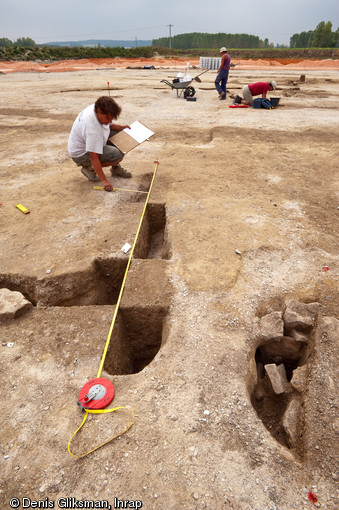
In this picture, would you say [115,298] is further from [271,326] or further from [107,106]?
[107,106]

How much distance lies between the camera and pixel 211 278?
319 cm

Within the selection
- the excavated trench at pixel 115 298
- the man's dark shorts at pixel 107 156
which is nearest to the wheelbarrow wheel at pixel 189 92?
the man's dark shorts at pixel 107 156

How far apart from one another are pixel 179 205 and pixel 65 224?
1.61 meters

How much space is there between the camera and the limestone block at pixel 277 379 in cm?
236

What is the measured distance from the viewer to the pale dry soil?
181 cm

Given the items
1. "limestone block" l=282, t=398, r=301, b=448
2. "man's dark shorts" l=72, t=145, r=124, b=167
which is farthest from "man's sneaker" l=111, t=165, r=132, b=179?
"limestone block" l=282, t=398, r=301, b=448

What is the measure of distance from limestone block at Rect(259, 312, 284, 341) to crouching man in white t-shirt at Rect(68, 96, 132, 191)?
3138 millimetres

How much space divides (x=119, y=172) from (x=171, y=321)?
332cm

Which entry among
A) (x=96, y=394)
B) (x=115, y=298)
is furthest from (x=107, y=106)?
(x=96, y=394)

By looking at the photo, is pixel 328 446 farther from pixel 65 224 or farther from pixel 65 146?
pixel 65 146

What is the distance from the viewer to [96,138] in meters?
4.27

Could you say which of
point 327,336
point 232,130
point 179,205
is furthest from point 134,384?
point 232,130

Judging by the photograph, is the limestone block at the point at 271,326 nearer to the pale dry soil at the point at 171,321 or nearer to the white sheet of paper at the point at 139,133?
the pale dry soil at the point at 171,321

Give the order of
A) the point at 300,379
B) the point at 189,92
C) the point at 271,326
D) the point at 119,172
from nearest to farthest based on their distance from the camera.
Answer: the point at 300,379 → the point at 271,326 → the point at 119,172 → the point at 189,92
